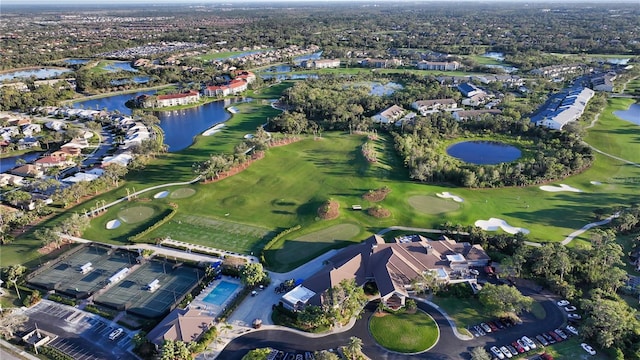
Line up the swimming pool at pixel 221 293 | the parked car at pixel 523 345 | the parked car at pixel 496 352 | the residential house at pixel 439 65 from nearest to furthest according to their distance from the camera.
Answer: the parked car at pixel 496 352 → the parked car at pixel 523 345 → the swimming pool at pixel 221 293 → the residential house at pixel 439 65

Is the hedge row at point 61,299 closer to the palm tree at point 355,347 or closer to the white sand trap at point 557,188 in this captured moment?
the palm tree at point 355,347

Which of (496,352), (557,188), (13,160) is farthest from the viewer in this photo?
(13,160)

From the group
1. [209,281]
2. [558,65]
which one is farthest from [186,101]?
[558,65]

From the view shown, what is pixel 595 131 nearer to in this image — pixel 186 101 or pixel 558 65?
pixel 558 65

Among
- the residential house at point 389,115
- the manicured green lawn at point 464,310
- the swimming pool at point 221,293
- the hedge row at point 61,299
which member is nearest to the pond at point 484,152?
the residential house at point 389,115

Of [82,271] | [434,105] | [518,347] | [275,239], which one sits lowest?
[82,271]

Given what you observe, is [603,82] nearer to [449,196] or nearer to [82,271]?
[449,196]

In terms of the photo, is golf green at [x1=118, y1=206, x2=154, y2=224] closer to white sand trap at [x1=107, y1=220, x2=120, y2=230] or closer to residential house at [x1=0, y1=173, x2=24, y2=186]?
white sand trap at [x1=107, y1=220, x2=120, y2=230]

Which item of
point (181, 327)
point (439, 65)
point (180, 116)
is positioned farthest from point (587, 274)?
point (439, 65)
